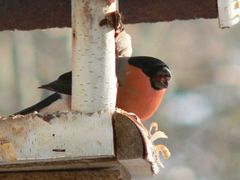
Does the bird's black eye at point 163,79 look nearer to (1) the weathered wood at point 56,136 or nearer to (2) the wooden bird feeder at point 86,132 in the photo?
(2) the wooden bird feeder at point 86,132

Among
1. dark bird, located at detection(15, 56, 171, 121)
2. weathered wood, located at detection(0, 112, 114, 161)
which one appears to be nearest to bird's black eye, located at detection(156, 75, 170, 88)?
dark bird, located at detection(15, 56, 171, 121)

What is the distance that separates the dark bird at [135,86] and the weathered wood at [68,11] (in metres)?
0.18

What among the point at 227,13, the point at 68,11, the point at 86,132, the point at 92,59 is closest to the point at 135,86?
the point at 68,11

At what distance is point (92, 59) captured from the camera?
7.82ft

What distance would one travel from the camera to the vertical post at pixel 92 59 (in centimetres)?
237

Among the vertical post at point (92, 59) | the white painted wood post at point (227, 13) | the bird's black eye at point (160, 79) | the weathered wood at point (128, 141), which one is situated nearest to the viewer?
the weathered wood at point (128, 141)

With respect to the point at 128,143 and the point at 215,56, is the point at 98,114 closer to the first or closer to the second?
the point at 128,143

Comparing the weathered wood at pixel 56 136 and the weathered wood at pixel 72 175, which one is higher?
the weathered wood at pixel 56 136

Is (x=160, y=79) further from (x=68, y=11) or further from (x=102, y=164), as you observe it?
(x=102, y=164)

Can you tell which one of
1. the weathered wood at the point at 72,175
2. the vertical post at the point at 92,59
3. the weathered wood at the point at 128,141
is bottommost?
the weathered wood at the point at 72,175

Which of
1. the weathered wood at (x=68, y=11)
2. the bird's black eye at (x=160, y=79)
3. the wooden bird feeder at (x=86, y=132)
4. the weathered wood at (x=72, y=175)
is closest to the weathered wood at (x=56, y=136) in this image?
the wooden bird feeder at (x=86, y=132)

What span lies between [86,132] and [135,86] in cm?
89

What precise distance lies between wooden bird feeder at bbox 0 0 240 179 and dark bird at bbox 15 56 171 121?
0.42 metres

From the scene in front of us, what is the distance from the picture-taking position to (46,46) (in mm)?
8141
